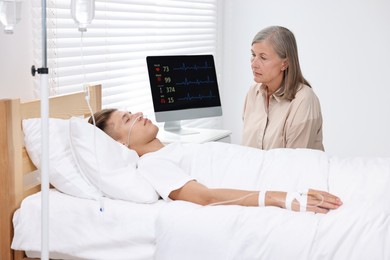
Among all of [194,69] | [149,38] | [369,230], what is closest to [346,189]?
[369,230]

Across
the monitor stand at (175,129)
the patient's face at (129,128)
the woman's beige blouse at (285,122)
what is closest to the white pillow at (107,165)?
the patient's face at (129,128)

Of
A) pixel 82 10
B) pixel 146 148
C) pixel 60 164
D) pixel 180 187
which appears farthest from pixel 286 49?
pixel 82 10

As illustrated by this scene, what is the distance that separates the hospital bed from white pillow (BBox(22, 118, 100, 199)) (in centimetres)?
2

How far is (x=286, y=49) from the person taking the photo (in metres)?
2.85

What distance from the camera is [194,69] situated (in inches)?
131

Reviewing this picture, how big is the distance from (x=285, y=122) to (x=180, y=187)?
1.06 metres

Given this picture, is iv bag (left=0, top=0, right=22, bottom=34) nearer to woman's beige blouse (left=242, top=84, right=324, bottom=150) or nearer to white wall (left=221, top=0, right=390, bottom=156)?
woman's beige blouse (left=242, top=84, right=324, bottom=150)

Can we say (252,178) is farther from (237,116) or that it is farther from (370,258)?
(237,116)

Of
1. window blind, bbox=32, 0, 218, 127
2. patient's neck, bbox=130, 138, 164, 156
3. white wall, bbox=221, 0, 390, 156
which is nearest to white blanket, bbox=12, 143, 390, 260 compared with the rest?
patient's neck, bbox=130, 138, 164, 156

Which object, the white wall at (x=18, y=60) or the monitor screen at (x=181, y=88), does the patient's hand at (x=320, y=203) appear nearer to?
the white wall at (x=18, y=60)

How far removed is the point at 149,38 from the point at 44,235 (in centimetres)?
224

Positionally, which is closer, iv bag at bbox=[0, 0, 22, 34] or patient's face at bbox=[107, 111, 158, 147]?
iv bag at bbox=[0, 0, 22, 34]

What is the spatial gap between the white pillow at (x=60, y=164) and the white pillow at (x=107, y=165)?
0.03 meters

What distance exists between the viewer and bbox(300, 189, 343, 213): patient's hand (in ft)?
5.81
